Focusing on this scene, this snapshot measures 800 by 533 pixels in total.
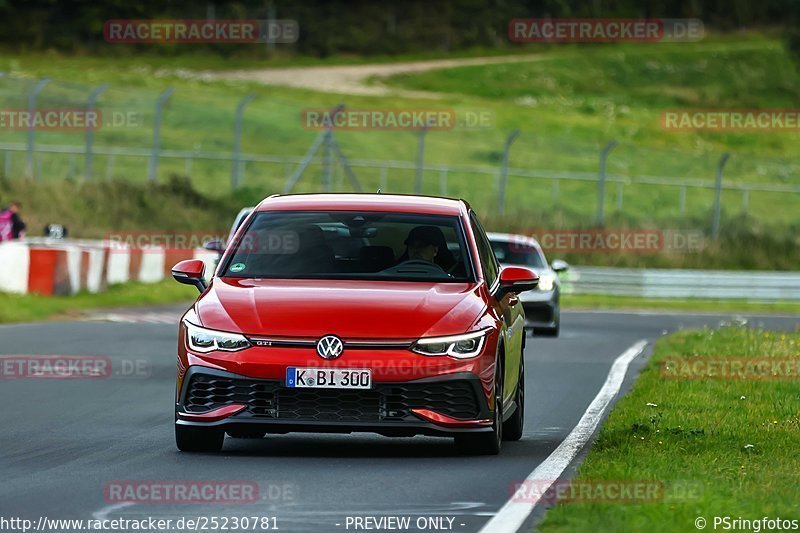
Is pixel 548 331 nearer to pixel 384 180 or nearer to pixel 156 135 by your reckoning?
pixel 156 135

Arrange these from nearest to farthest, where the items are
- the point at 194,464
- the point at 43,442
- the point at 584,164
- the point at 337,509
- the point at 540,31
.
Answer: the point at 337,509
the point at 194,464
the point at 43,442
the point at 584,164
the point at 540,31

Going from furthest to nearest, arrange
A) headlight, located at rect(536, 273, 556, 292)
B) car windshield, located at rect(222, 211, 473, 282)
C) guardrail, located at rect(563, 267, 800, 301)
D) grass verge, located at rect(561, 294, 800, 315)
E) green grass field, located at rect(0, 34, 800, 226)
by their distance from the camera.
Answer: green grass field, located at rect(0, 34, 800, 226)
guardrail, located at rect(563, 267, 800, 301)
grass verge, located at rect(561, 294, 800, 315)
headlight, located at rect(536, 273, 556, 292)
car windshield, located at rect(222, 211, 473, 282)

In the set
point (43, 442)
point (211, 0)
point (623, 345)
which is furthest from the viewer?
point (211, 0)

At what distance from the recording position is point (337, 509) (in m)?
8.80

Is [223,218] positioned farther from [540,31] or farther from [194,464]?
[540,31]

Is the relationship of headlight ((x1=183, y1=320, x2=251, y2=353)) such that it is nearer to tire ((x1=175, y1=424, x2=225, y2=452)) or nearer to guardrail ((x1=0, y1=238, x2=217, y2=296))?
tire ((x1=175, y1=424, x2=225, y2=452))

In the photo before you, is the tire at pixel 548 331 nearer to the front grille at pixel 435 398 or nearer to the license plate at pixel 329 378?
the front grille at pixel 435 398

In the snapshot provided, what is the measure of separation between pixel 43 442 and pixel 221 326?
1.64 metres

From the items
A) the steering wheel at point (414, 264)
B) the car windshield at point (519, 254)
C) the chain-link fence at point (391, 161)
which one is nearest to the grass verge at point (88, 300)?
the car windshield at point (519, 254)

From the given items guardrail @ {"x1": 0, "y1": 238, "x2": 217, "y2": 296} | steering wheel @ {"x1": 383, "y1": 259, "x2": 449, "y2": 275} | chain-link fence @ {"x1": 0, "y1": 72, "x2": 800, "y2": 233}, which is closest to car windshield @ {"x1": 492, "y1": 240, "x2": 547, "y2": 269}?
guardrail @ {"x1": 0, "y1": 238, "x2": 217, "y2": 296}

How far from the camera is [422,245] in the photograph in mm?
12016

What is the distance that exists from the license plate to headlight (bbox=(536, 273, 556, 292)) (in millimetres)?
15623

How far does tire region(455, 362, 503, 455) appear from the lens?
36.7 ft

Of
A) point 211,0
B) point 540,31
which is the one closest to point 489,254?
point 211,0
